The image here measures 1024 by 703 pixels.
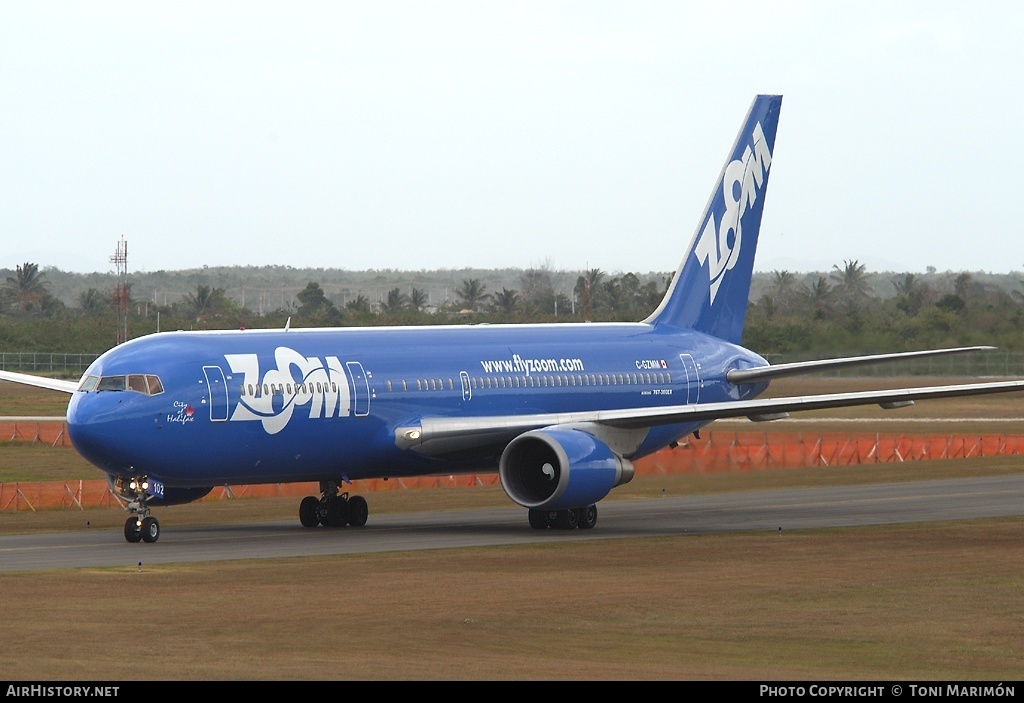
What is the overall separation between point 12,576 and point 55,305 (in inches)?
6085

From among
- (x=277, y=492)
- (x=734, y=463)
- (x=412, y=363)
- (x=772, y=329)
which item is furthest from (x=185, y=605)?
(x=772, y=329)

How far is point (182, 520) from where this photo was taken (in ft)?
135

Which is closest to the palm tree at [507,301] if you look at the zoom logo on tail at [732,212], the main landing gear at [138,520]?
the zoom logo on tail at [732,212]

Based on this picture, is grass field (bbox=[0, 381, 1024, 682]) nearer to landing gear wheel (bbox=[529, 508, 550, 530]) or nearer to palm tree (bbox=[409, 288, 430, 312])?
landing gear wheel (bbox=[529, 508, 550, 530])

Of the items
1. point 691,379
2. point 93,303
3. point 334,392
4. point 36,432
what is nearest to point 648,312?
point 93,303

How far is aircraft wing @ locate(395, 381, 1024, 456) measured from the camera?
120ft

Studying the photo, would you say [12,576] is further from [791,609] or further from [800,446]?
[800,446]

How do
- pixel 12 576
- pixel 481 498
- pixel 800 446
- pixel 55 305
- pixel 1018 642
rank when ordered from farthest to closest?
1. pixel 55 305
2. pixel 800 446
3. pixel 481 498
4. pixel 12 576
5. pixel 1018 642

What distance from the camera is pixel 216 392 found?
3422 cm

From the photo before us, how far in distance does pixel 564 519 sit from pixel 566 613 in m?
13.1

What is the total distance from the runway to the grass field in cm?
149

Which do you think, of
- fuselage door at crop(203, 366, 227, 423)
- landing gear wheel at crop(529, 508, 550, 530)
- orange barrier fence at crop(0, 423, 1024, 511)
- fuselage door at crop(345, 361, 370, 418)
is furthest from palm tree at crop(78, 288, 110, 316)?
fuselage door at crop(203, 366, 227, 423)

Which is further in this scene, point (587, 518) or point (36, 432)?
point (36, 432)

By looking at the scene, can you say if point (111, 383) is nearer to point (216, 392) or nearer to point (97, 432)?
point (97, 432)
